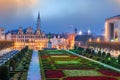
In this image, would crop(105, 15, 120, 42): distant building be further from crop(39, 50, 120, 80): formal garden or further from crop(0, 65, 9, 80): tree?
crop(0, 65, 9, 80): tree

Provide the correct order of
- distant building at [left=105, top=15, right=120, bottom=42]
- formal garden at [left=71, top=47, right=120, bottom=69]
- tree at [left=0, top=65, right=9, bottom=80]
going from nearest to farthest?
tree at [left=0, top=65, right=9, bottom=80] → formal garden at [left=71, top=47, right=120, bottom=69] → distant building at [left=105, top=15, right=120, bottom=42]

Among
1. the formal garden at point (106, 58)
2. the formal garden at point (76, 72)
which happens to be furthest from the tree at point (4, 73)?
the formal garden at point (106, 58)

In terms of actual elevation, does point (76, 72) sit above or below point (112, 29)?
below

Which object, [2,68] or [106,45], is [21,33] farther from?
[2,68]

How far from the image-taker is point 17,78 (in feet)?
59.1

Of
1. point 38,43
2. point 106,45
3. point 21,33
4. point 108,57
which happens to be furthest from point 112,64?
point 21,33

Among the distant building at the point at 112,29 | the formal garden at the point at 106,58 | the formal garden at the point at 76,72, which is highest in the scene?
the distant building at the point at 112,29

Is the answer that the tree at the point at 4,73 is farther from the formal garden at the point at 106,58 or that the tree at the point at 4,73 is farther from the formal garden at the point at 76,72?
the formal garden at the point at 106,58

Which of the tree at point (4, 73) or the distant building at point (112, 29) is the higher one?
the distant building at point (112, 29)

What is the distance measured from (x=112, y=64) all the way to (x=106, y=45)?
26.1 meters

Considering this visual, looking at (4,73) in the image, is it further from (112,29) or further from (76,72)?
(112,29)

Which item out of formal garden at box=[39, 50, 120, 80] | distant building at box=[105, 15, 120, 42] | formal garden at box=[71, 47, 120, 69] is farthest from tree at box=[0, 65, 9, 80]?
distant building at box=[105, 15, 120, 42]

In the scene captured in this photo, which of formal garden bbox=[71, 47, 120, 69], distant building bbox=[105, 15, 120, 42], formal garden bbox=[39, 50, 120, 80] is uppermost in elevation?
distant building bbox=[105, 15, 120, 42]

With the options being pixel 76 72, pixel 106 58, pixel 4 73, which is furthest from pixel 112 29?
pixel 4 73
